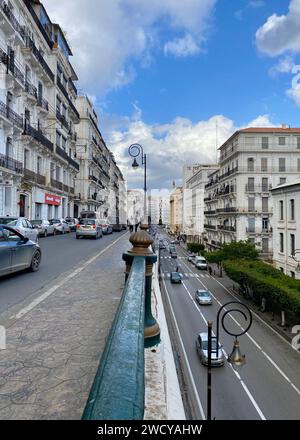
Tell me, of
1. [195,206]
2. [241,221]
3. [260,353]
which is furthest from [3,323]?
[195,206]

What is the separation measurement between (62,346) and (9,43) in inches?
1042

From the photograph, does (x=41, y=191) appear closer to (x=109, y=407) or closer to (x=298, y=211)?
(x=298, y=211)

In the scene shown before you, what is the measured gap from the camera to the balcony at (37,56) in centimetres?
2561

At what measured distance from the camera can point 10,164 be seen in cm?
2295

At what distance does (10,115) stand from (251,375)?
76.0 feet

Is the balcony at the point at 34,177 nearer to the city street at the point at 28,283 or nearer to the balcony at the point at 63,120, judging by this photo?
the balcony at the point at 63,120

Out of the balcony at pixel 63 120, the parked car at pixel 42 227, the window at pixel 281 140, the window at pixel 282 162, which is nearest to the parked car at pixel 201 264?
the window at pixel 282 162

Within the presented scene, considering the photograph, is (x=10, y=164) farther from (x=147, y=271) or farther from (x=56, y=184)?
(x=147, y=271)

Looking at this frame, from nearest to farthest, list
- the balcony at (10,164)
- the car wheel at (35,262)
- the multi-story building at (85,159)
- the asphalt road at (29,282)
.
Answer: the asphalt road at (29,282) < the car wheel at (35,262) < the balcony at (10,164) < the multi-story building at (85,159)

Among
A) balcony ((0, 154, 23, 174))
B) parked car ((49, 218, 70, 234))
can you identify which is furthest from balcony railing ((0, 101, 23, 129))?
parked car ((49, 218, 70, 234))

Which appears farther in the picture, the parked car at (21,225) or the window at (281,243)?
the window at (281,243)

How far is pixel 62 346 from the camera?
3576 mm

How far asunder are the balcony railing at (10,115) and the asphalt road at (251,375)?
19.0 meters

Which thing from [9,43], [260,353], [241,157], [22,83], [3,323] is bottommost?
[260,353]
